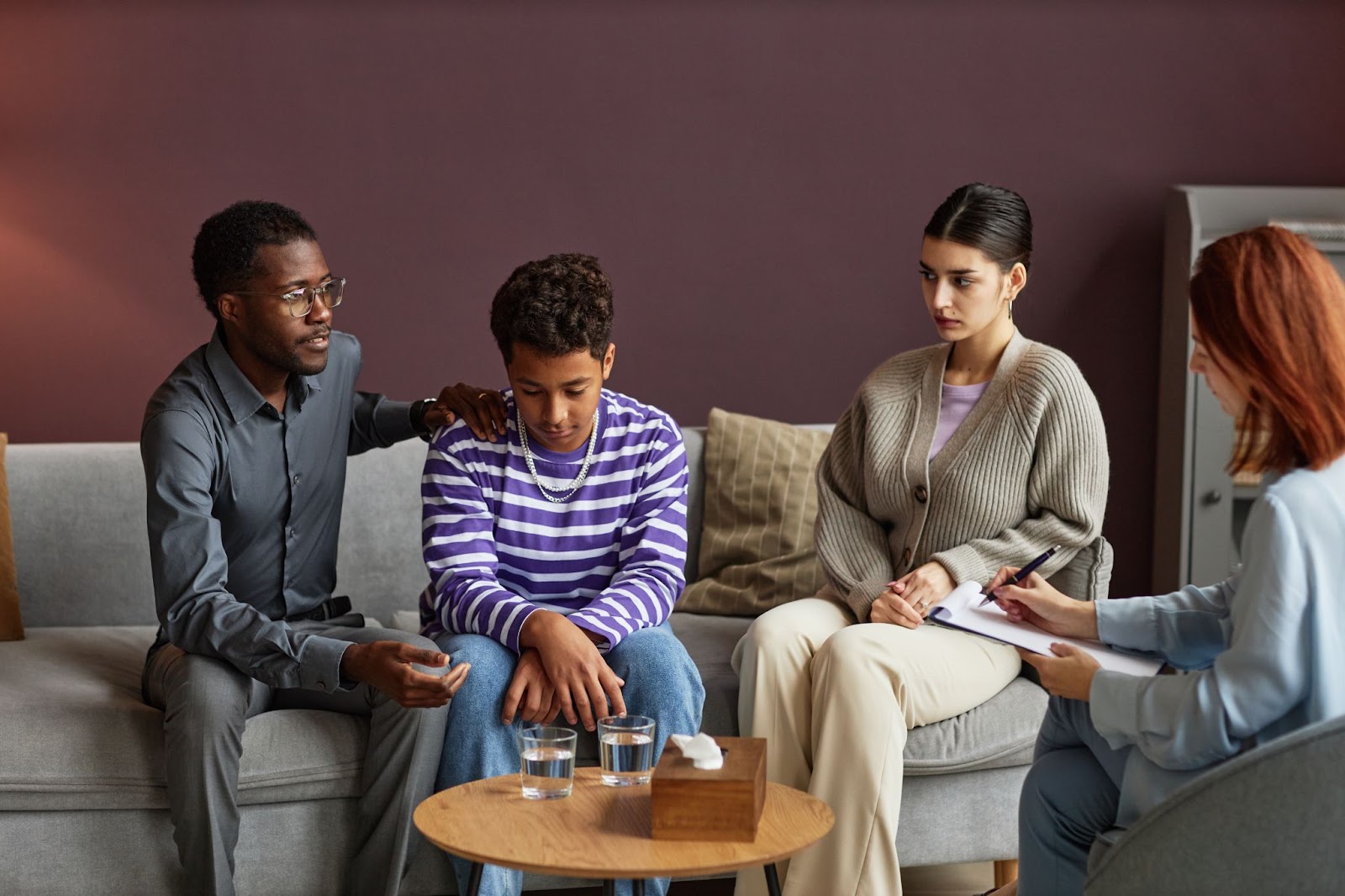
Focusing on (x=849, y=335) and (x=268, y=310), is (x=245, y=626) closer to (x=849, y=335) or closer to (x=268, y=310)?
(x=268, y=310)

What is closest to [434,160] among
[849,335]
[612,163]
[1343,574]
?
[612,163]

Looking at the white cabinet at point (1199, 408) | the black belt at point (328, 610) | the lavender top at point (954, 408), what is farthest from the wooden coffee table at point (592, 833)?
the white cabinet at point (1199, 408)

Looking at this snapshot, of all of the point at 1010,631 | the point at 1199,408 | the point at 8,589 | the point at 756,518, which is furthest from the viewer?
the point at 1199,408

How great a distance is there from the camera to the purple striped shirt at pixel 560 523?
2.12m

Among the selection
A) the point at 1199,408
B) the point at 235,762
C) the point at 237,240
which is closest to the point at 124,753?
the point at 235,762

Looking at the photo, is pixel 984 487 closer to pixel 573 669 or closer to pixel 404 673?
pixel 573 669

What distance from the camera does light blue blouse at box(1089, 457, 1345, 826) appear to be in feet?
4.58

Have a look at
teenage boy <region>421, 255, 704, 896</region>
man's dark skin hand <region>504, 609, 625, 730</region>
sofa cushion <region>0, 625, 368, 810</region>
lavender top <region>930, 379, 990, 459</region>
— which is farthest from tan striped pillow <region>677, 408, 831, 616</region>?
sofa cushion <region>0, 625, 368, 810</region>

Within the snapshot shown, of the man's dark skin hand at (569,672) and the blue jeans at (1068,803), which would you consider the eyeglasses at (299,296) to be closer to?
the man's dark skin hand at (569,672)

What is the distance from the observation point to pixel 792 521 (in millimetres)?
2744

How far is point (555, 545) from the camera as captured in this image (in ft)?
7.14

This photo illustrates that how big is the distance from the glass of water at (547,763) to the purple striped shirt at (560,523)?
47cm

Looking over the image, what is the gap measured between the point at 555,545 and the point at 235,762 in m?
0.57

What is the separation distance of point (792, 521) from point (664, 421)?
0.57m
